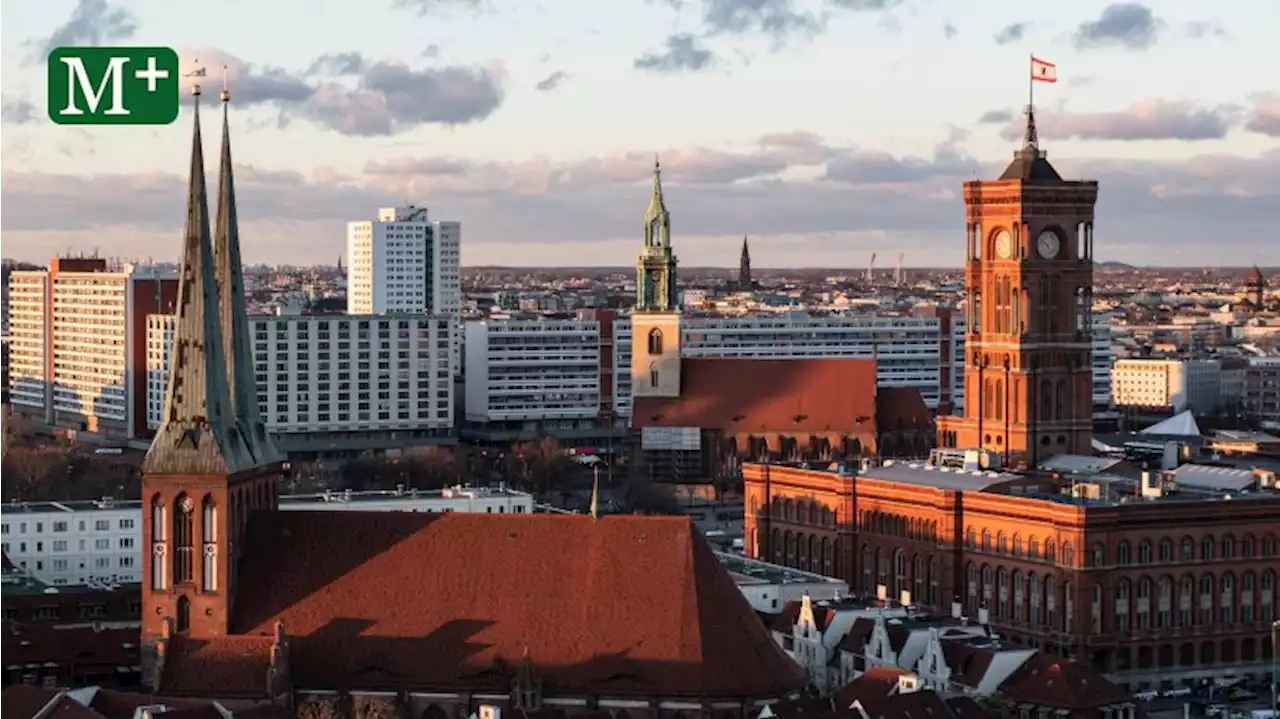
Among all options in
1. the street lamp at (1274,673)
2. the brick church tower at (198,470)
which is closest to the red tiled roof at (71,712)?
the brick church tower at (198,470)

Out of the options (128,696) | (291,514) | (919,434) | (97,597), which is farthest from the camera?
(919,434)

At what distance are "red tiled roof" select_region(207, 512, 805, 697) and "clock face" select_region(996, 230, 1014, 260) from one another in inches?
2106

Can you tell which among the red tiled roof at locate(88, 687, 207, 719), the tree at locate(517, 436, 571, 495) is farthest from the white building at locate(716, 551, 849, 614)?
the tree at locate(517, 436, 571, 495)

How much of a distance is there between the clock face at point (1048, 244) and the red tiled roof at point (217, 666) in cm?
6087

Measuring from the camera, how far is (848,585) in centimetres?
11438

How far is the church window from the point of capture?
79062 mm

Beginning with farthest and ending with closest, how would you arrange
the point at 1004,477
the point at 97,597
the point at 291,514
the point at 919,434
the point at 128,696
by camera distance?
the point at 919,434
the point at 1004,477
the point at 97,597
the point at 291,514
the point at 128,696

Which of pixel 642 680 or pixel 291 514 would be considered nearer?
pixel 642 680

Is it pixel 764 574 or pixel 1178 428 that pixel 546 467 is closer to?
pixel 1178 428

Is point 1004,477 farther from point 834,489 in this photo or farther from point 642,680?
point 642,680

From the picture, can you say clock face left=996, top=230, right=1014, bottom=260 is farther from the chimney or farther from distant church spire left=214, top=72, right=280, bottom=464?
the chimney

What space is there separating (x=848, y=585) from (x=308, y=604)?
4022 cm

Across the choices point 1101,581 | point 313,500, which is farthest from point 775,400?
point 1101,581

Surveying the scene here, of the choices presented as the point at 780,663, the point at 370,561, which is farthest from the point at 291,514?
the point at 780,663
